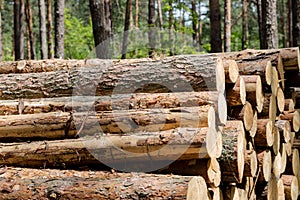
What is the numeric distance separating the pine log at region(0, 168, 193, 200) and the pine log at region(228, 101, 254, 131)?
52.5 inches

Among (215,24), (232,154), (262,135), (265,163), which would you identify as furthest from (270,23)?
(232,154)

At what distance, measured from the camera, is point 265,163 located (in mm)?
4723

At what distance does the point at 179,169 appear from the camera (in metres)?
3.54

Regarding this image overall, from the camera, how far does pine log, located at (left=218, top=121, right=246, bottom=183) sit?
374cm

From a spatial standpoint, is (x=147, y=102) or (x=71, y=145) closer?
(x=71, y=145)

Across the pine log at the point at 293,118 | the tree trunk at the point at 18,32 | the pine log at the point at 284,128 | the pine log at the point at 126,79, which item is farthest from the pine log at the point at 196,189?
the tree trunk at the point at 18,32

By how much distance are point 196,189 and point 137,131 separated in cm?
78

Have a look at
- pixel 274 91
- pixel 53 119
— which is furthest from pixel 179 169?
pixel 274 91

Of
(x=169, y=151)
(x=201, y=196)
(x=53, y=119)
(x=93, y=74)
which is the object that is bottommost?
(x=201, y=196)

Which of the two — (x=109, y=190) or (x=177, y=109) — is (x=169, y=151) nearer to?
(x=177, y=109)

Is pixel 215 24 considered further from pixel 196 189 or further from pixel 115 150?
pixel 196 189

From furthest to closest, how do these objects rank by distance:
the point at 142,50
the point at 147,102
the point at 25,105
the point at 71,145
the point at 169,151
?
1. the point at 142,50
2. the point at 25,105
3. the point at 147,102
4. the point at 71,145
5. the point at 169,151

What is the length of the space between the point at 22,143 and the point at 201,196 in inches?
63.7

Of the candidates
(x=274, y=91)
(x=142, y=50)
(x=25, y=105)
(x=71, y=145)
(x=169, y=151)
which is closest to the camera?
(x=169, y=151)
